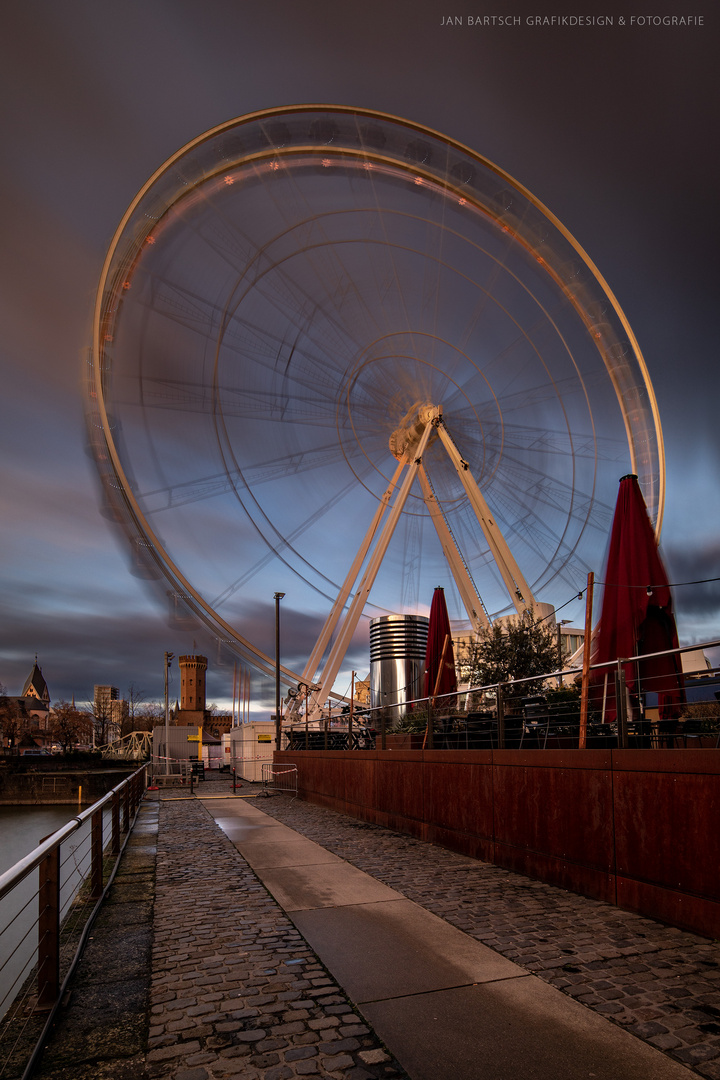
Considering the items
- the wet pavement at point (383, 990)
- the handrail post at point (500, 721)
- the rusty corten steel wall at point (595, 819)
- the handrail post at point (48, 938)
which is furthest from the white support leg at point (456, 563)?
the handrail post at point (48, 938)

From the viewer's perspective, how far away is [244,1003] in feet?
13.0

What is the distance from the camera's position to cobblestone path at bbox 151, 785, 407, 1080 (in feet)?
10.5

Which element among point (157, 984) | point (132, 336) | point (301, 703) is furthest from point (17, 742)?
point (157, 984)

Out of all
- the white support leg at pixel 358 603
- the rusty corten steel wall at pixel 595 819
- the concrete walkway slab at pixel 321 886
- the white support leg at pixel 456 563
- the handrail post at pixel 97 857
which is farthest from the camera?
the white support leg at pixel 358 603

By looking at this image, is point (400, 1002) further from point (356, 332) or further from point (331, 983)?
point (356, 332)

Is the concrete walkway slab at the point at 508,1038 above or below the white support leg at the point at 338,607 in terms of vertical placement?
below

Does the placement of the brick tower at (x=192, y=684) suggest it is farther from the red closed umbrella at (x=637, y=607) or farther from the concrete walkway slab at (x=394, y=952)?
the concrete walkway slab at (x=394, y=952)

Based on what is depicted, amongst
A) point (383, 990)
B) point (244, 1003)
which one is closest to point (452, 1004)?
point (383, 990)

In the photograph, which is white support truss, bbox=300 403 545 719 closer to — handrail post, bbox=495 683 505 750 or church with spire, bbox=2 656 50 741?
handrail post, bbox=495 683 505 750

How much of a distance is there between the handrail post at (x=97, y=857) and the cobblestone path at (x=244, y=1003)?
55 centimetres

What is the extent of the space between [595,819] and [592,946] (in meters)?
1.57

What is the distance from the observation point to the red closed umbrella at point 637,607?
361 inches

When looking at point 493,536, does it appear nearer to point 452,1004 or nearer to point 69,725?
point 452,1004

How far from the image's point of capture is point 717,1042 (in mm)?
3334
